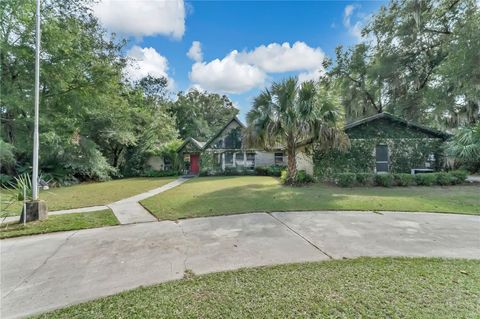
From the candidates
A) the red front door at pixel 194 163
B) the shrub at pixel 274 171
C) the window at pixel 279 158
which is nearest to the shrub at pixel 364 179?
the shrub at pixel 274 171

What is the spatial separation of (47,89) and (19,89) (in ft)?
5.42

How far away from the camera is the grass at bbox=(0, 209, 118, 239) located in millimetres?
5469

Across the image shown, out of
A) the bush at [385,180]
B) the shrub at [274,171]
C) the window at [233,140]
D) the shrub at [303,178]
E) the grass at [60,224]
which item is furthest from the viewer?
the window at [233,140]

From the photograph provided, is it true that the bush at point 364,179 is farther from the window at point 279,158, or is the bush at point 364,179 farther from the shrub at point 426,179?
the window at point 279,158

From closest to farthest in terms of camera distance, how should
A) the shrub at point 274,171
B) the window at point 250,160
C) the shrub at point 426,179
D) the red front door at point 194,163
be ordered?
1. the shrub at point 426,179
2. the shrub at point 274,171
3. the window at point 250,160
4. the red front door at point 194,163

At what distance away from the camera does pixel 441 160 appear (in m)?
13.9

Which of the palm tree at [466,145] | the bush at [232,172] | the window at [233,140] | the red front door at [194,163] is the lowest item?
the bush at [232,172]

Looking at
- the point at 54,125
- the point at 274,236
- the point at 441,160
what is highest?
the point at 54,125

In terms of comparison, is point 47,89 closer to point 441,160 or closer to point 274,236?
point 274,236

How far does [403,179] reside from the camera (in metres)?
11.7

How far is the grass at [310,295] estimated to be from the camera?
251 centimetres

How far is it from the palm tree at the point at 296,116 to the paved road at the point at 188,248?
6.16 metres

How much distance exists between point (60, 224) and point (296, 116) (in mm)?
9973

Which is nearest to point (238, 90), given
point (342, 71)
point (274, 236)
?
point (342, 71)
